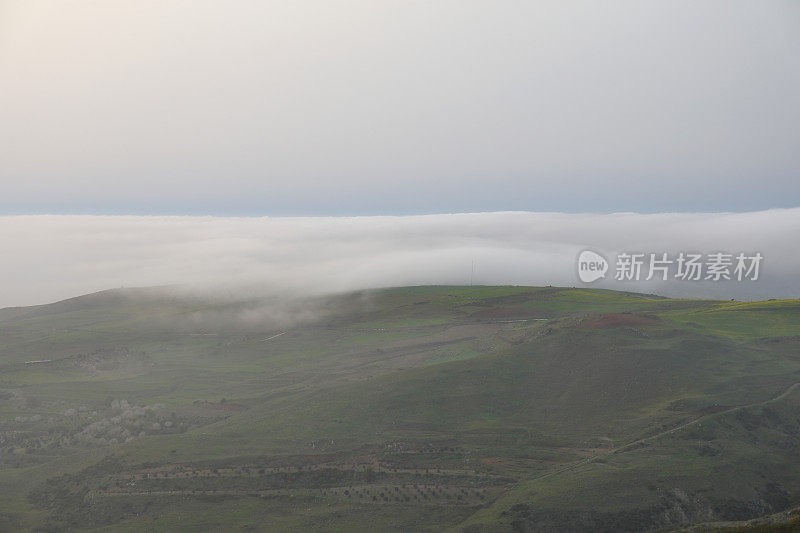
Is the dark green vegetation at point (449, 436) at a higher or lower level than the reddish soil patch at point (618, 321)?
lower

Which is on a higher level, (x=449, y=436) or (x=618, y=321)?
(x=618, y=321)

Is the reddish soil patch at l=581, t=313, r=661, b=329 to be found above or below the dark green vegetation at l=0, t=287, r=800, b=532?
above

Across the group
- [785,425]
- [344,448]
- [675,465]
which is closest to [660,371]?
[785,425]

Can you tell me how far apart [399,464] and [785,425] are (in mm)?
46289

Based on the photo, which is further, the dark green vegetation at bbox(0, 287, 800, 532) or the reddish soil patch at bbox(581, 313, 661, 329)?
the reddish soil patch at bbox(581, 313, 661, 329)

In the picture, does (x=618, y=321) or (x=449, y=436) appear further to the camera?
(x=618, y=321)

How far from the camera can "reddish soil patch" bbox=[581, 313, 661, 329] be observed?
101438 mm

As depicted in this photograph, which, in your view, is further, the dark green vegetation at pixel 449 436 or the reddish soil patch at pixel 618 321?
the reddish soil patch at pixel 618 321

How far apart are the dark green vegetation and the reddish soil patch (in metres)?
0.53

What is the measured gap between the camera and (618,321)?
337ft

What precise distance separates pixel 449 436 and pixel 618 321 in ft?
148

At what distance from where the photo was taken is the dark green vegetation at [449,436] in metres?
57.5

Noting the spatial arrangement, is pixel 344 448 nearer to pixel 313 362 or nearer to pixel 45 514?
pixel 45 514

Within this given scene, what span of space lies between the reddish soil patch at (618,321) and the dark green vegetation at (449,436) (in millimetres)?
528
